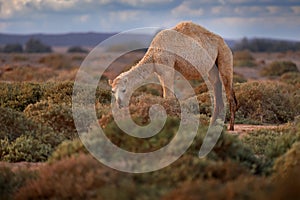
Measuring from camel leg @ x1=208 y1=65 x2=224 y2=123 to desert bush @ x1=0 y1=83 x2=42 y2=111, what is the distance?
5.90 metres

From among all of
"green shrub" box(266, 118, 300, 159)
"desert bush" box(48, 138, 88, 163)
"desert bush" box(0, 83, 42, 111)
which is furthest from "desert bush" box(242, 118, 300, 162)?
"desert bush" box(0, 83, 42, 111)

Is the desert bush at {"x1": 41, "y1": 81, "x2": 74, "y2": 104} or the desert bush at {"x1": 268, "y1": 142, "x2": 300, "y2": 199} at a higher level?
the desert bush at {"x1": 268, "y1": 142, "x2": 300, "y2": 199}

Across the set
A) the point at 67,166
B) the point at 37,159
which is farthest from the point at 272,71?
the point at 67,166

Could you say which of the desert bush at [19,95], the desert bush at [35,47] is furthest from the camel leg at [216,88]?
the desert bush at [35,47]

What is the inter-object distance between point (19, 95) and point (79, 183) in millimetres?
11306

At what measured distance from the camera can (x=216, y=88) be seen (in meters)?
15.0

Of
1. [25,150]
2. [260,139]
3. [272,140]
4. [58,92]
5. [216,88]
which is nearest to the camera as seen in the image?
[25,150]

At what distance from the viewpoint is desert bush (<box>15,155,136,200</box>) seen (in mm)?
6512

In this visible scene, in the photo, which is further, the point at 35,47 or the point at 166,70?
the point at 35,47

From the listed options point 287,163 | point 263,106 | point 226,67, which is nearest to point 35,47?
point 263,106

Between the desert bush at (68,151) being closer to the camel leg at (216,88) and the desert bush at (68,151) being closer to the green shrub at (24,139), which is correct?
the green shrub at (24,139)

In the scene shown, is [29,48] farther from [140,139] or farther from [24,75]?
[140,139]

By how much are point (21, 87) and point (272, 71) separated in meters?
33.1

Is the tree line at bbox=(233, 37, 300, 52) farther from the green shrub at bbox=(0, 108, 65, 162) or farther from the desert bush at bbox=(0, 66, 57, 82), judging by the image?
the green shrub at bbox=(0, 108, 65, 162)
